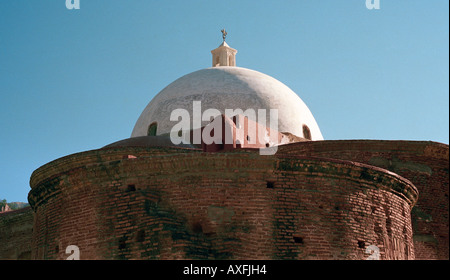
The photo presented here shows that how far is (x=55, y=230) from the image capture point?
11430 mm

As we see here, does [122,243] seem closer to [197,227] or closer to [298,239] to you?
[197,227]

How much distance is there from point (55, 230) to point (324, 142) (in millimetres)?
6571

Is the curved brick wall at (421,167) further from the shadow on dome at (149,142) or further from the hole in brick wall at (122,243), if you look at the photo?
the hole in brick wall at (122,243)

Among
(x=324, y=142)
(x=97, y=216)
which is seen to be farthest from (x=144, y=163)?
(x=324, y=142)

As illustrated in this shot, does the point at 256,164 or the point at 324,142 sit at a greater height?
the point at 324,142

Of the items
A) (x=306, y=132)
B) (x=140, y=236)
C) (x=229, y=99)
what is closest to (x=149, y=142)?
(x=229, y=99)

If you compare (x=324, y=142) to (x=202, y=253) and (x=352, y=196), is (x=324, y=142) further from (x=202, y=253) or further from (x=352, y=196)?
(x=202, y=253)

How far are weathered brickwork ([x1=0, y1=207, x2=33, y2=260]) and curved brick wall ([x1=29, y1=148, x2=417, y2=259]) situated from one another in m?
5.90

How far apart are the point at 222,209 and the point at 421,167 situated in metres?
6.30

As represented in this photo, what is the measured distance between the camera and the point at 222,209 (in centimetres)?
1041

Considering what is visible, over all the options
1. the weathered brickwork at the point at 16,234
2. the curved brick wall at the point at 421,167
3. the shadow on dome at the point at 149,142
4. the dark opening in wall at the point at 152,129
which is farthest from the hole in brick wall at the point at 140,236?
the dark opening in wall at the point at 152,129

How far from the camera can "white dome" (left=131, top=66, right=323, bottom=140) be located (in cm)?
1966
